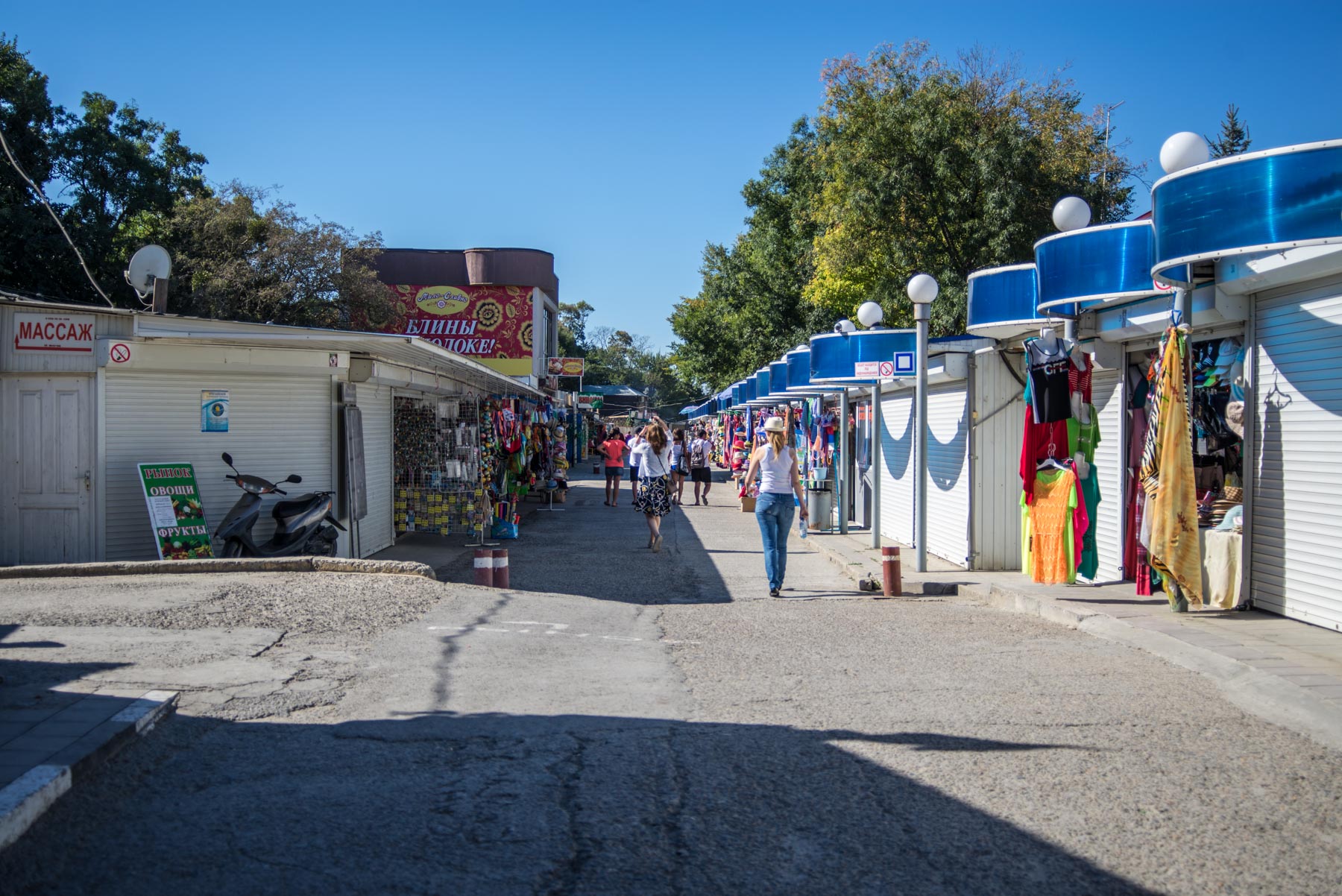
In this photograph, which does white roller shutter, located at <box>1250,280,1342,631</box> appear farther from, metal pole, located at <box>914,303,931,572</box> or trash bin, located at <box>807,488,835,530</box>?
trash bin, located at <box>807,488,835,530</box>

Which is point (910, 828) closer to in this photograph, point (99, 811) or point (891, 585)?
point (99, 811)

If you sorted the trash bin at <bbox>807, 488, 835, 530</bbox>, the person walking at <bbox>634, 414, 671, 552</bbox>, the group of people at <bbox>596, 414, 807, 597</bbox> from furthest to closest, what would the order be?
1. the trash bin at <bbox>807, 488, 835, 530</bbox>
2. the person walking at <bbox>634, 414, 671, 552</bbox>
3. the group of people at <bbox>596, 414, 807, 597</bbox>

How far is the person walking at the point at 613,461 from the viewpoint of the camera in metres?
23.5

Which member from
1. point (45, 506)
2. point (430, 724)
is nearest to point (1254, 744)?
point (430, 724)

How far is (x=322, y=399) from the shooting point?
12.9m

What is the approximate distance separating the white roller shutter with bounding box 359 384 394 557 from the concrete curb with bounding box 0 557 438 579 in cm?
281

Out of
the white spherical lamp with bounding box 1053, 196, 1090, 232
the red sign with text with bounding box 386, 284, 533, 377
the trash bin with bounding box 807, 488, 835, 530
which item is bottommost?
the trash bin with bounding box 807, 488, 835, 530

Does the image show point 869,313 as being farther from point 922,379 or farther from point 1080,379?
point 1080,379

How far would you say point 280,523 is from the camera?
1205 cm

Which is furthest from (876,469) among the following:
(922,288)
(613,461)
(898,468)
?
(613,461)

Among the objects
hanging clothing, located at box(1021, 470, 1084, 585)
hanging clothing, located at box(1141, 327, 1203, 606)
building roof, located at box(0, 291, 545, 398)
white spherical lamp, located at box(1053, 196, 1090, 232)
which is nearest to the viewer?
hanging clothing, located at box(1141, 327, 1203, 606)

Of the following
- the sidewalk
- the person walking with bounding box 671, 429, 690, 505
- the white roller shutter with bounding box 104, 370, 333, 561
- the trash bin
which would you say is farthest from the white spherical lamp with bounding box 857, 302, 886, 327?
the person walking with bounding box 671, 429, 690, 505

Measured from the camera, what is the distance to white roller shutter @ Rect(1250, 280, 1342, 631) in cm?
756

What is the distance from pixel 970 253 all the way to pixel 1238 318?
1635 cm
